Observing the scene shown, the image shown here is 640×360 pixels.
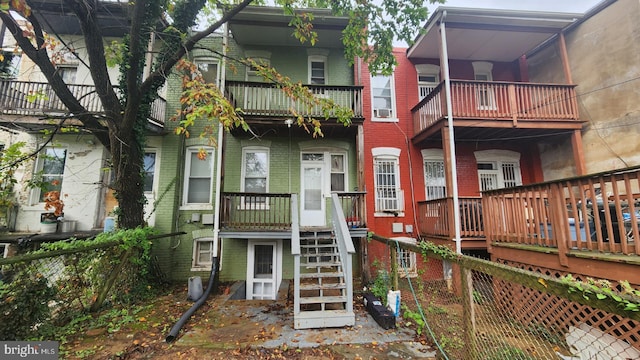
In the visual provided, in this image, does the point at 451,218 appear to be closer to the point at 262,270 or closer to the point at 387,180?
the point at 387,180

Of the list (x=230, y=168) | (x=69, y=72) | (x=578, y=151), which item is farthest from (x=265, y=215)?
(x=578, y=151)

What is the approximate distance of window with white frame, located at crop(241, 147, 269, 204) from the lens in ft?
26.0

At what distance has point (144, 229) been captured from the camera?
593 centimetres

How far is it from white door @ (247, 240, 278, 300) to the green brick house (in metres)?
0.03

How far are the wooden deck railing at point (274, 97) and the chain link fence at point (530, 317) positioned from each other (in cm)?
420

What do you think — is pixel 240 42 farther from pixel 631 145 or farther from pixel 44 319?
pixel 631 145

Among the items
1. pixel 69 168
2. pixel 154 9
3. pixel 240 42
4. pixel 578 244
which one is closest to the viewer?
pixel 578 244

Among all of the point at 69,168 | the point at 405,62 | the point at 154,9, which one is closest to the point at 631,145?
the point at 405,62

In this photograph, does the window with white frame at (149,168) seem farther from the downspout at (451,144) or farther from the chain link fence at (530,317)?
the downspout at (451,144)

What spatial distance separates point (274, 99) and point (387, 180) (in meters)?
4.37

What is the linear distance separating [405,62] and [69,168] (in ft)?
37.3

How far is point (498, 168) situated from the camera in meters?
8.45

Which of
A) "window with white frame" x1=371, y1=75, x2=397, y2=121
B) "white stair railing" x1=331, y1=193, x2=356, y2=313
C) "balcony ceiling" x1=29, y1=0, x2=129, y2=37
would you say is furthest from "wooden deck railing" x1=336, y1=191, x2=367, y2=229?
"balcony ceiling" x1=29, y1=0, x2=129, y2=37

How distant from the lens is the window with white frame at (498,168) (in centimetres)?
837
